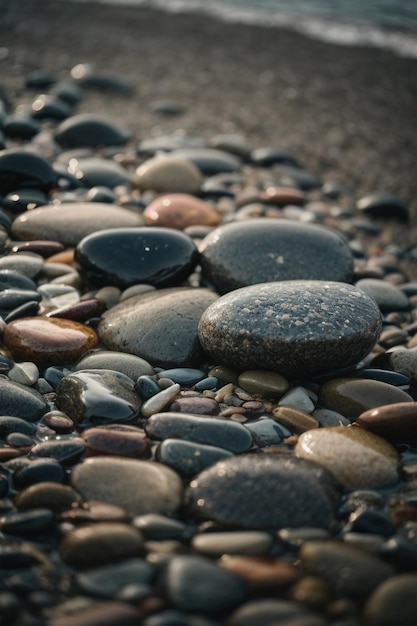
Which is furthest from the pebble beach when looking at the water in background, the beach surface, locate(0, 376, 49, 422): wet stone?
the water in background

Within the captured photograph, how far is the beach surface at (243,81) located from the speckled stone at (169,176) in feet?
3.21

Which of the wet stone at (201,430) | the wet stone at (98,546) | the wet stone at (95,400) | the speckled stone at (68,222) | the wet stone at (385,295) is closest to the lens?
the wet stone at (98,546)

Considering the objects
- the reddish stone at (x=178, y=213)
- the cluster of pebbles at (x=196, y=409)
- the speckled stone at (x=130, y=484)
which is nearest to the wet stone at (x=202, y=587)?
the cluster of pebbles at (x=196, y=409)

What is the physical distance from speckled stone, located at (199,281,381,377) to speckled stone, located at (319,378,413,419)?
10cm

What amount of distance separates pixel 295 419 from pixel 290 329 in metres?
0.35

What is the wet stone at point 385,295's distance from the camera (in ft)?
11.3

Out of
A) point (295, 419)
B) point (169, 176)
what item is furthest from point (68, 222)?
point (295, 419)

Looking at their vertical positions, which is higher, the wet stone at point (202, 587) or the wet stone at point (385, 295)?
the wet stone at point (202, 587)

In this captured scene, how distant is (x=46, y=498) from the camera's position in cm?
205

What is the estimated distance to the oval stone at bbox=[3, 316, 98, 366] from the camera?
2752mm

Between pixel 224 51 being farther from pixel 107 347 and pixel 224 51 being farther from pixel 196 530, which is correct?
pixel 196 530

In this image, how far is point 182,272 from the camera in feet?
10.8

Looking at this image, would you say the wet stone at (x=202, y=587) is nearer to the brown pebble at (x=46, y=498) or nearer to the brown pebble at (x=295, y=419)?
the brown pebble at (x=46, y=498)

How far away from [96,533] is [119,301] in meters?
1.47
